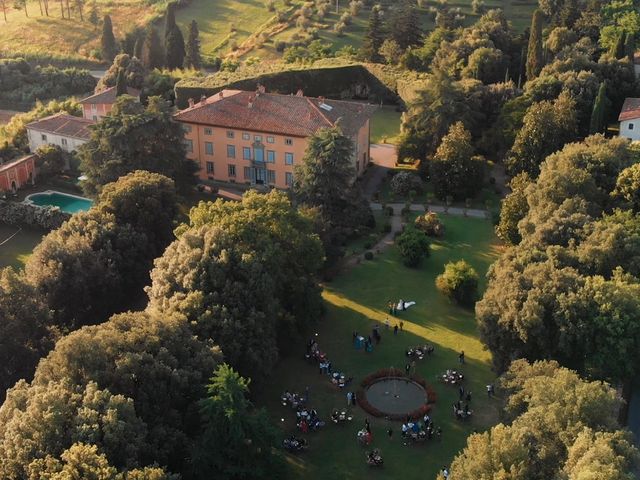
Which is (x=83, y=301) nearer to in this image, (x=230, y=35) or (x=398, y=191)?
(x=398, y=191)

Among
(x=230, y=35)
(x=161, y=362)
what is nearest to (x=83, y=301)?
(x=161, y=362)

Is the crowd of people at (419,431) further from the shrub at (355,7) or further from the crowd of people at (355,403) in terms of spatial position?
the shrub at (355,7)

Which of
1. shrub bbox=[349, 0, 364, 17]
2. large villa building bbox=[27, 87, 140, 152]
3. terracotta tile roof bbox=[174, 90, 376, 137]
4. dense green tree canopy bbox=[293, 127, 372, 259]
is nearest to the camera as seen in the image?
dense green tree canopy bbox=[293, 127, 372, 259]

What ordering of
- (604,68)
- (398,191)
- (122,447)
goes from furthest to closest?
1. (604,68)
2. (398,191)
3. (122,447)

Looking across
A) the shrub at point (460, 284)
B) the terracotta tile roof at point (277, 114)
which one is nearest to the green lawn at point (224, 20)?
the terracotta tile roof at point (277, 114)

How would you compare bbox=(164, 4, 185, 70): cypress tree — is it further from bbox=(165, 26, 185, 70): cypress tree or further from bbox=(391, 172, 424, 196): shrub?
bbox=(391, 172, 424, 196): shrub

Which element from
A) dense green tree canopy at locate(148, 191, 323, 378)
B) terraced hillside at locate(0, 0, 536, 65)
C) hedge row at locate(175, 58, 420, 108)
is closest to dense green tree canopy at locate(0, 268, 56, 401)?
dense green tree canopy at locate(148, 191, 323, 378)

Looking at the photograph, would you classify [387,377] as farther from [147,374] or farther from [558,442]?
[147,374]

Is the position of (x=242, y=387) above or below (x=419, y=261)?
above
